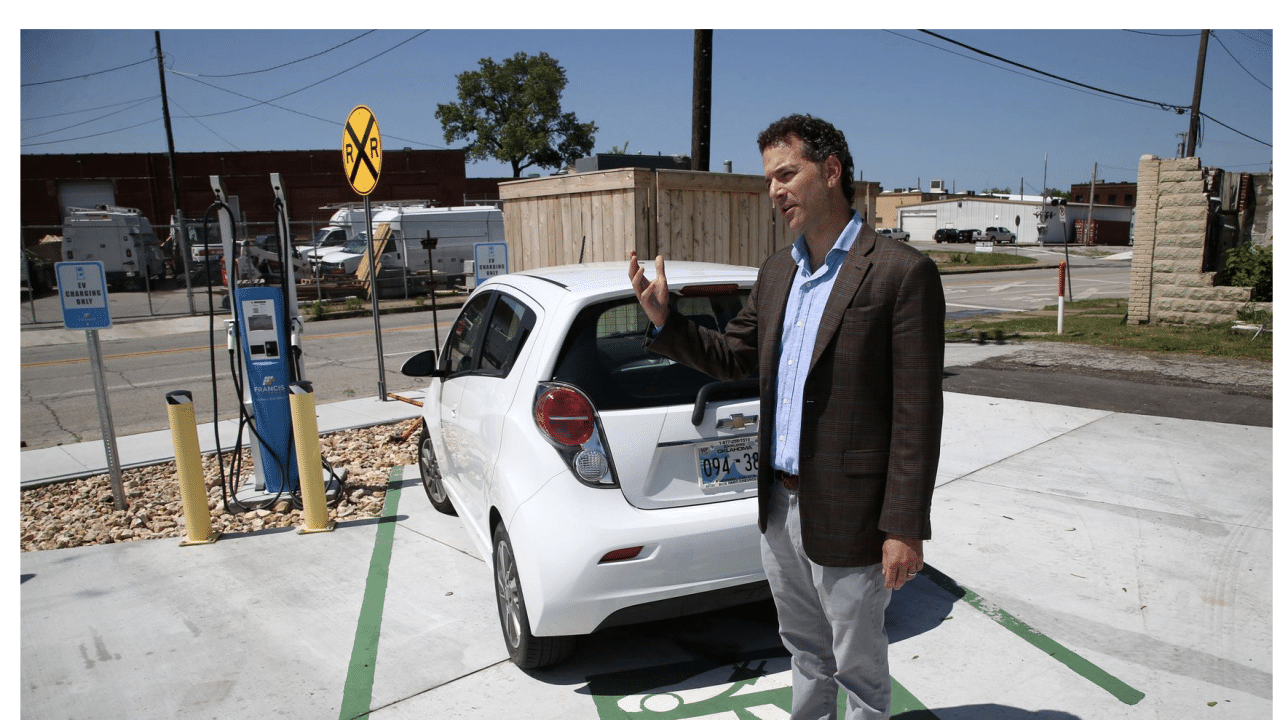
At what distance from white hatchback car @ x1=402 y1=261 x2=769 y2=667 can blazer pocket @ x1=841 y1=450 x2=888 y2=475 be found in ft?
3.47

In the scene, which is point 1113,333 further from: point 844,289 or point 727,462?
point 844,289

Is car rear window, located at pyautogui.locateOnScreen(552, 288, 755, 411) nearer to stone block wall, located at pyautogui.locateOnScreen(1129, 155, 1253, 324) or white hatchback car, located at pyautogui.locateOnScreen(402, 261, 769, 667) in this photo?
white hatchback car, located at pyautogui.locateOnScreen(402, 261, 769, 667)

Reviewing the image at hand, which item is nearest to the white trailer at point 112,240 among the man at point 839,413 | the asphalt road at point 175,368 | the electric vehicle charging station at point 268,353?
the asphalt road at point 175,368

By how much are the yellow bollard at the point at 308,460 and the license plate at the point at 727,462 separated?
9.48 ft

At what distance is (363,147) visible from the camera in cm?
781

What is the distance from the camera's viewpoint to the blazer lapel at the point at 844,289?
6.97 ft

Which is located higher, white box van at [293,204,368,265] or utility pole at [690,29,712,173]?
utility pole at [690,29,712,173]

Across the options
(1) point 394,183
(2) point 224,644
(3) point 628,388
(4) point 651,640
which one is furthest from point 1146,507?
(1) point 394,183

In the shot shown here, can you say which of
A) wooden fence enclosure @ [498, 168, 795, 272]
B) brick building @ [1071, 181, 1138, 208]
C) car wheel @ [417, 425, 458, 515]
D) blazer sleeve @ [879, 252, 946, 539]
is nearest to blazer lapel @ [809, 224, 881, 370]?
blazer sleeve @ [879, 252, 946, 539]

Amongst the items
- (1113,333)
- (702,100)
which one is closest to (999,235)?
(1113,333)

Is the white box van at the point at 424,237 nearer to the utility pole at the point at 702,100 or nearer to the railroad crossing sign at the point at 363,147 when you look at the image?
the utility pole at the point at 702,100

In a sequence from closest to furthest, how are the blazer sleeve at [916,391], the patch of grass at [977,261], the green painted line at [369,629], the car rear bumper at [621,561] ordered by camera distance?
the blazer sleeve at [916,391], the car rear bumper at [621,561], the green painted line at [369,629], the patch of grass at [977,261]

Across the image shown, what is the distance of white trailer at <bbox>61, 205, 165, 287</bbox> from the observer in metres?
25.6

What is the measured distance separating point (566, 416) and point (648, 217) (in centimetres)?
468
